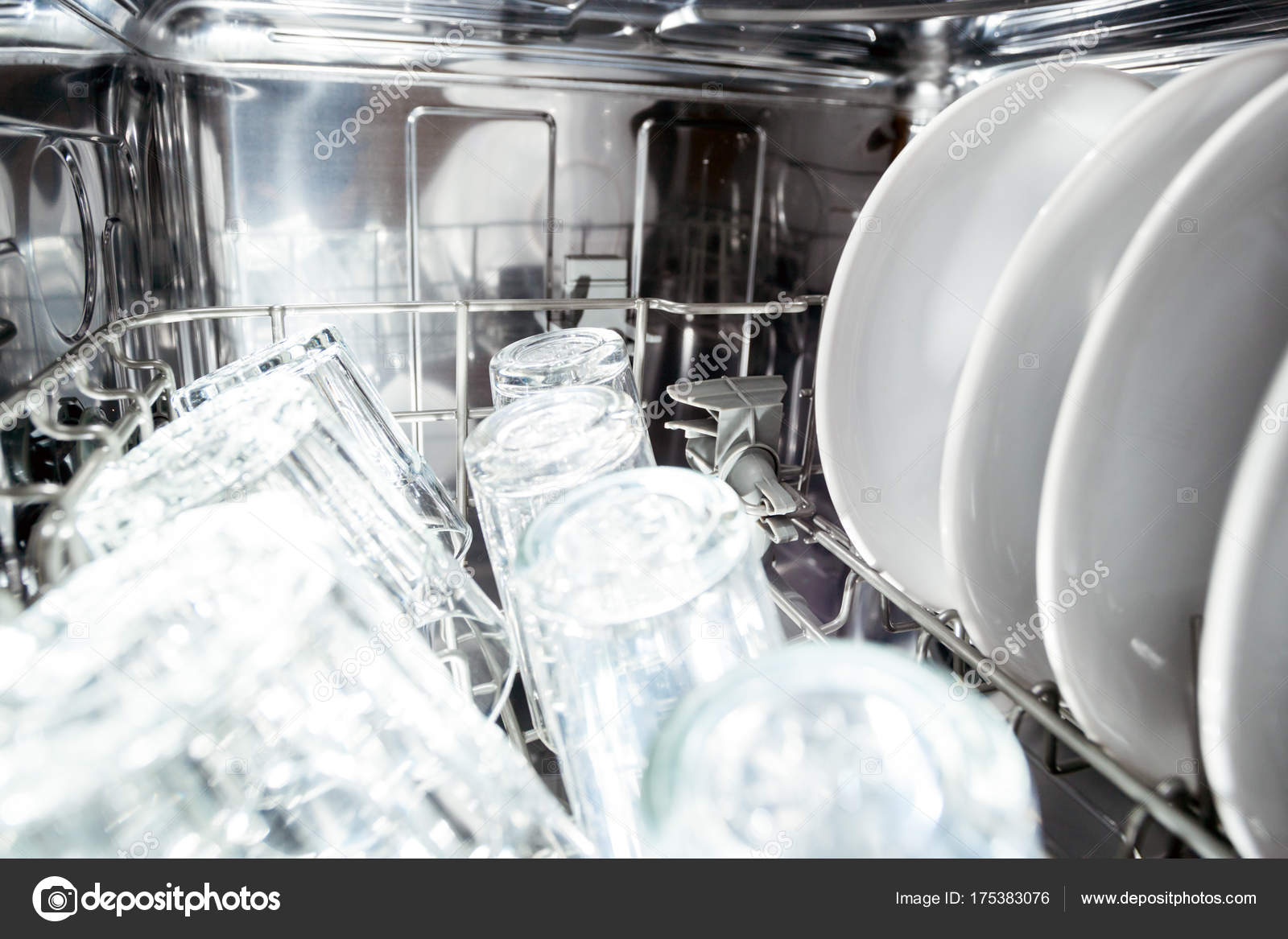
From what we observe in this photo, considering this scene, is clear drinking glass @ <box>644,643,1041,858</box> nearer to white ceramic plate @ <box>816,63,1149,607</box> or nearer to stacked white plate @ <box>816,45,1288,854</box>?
stacked white plate @ <box>816,45,1288,854</box>

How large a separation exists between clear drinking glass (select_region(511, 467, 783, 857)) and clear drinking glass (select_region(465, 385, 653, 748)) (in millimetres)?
56

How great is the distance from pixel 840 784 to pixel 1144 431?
0.21 m

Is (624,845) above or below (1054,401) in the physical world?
below

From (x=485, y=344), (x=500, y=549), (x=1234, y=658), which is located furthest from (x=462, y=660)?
(x=485, y=344)

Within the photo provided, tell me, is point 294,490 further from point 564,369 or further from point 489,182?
point 489,182

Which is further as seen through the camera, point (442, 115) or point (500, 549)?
point (442, 115)

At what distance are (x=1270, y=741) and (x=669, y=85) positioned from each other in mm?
679

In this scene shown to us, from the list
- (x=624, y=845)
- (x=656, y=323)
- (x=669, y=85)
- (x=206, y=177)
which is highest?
(x=669, y=85)

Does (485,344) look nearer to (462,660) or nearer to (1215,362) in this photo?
(462,660)

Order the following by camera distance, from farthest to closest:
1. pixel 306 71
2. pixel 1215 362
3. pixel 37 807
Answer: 1. pixel 306 71
2. pixel 1215 362
3. pixel 37 807

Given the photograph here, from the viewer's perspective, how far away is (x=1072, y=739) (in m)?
0.30

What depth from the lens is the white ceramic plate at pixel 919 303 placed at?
0.44 metres

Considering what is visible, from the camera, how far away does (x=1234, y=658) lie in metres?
0.25
